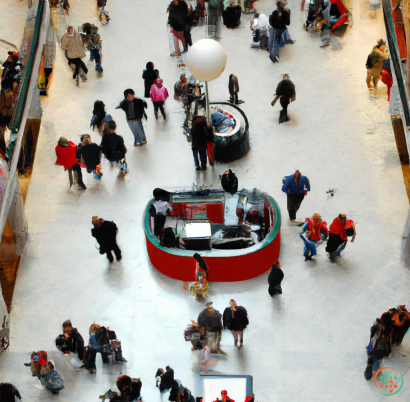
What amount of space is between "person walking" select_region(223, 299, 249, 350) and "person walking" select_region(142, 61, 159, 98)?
665cm

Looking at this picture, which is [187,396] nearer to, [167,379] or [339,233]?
[167,379]

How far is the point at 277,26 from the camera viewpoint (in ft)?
66.7

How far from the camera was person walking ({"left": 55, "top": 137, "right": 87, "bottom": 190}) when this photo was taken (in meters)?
17.0

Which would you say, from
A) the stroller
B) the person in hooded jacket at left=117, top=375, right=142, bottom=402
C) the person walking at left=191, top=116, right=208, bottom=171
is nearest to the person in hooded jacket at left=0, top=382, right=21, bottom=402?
the stroller

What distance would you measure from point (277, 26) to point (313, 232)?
6.80 metres

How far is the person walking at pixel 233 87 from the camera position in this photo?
62.0 feet

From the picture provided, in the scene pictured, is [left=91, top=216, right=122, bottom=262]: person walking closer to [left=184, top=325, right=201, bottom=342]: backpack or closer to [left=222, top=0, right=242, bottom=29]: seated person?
[left=184, top=325, right=201, bottom=342]: backpack

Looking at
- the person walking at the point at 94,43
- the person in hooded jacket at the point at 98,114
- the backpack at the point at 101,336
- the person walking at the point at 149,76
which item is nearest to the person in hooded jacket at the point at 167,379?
the backpack at the point at 101,336

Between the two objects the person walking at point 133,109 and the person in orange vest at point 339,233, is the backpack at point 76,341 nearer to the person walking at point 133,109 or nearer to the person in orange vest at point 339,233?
the person in orange vest at point 339,233

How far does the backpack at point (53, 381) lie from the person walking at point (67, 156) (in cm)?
492

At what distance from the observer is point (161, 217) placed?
618 inches

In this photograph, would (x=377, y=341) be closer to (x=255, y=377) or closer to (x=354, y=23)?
(x=255, y=377)

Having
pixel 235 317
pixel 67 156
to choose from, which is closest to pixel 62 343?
pixel 235 317

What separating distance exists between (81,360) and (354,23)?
469 inches
